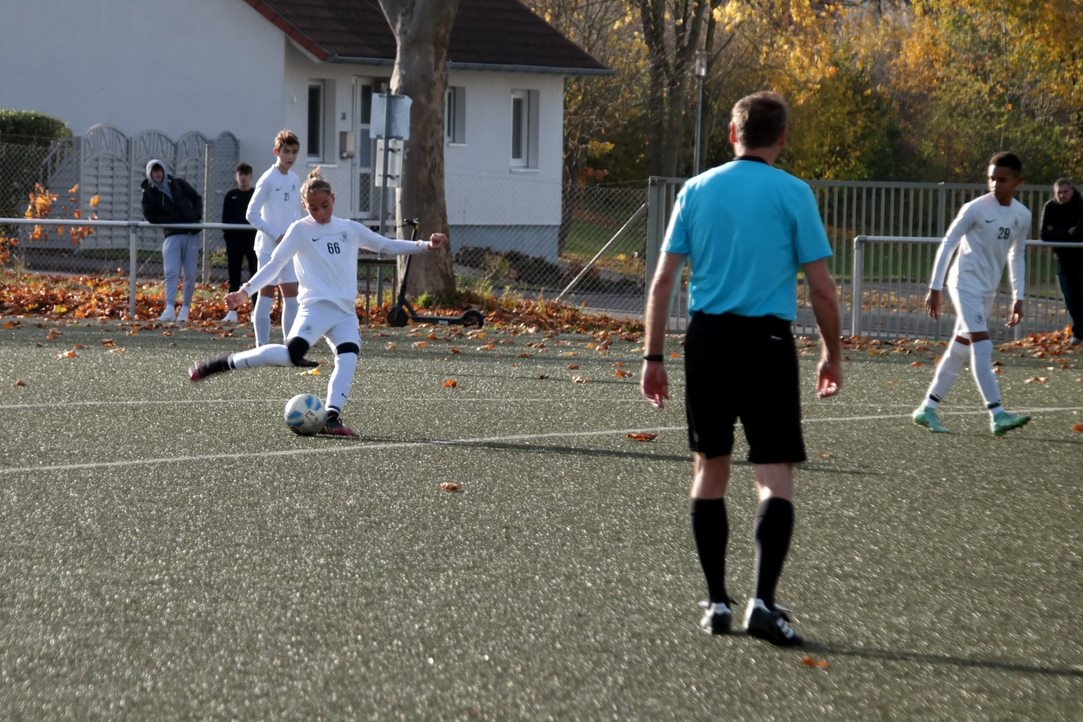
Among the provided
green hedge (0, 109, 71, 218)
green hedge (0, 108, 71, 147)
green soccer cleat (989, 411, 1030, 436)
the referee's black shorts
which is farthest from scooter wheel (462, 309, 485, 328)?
the referee's black shorts

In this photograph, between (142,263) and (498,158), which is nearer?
(142,263)

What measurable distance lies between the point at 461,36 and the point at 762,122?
3130 cm

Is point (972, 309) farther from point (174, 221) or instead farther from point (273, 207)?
point (174, 221)

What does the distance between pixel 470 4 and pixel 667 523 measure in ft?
102

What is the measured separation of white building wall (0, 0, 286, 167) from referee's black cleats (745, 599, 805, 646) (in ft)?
94.2

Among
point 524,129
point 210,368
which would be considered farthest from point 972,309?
point 524,129

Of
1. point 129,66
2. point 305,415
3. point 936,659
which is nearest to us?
point 936,659

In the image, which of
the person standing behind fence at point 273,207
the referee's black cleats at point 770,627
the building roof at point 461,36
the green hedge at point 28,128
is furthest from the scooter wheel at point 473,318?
→ the referee's black cleats at point 770,627

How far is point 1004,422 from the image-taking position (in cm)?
1120

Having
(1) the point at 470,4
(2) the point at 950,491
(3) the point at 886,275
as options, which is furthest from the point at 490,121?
(2) the point at 950,491

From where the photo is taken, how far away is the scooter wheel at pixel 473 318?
66.5 feet

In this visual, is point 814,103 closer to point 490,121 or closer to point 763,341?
point 490,121

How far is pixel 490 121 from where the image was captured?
1459 inches

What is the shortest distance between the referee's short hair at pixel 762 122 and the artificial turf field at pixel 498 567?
1687mm
